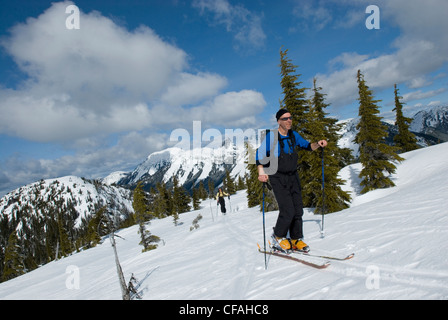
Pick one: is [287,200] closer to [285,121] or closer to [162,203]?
[285,121]

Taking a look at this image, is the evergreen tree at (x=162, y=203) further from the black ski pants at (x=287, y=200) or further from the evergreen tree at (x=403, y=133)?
the black ski pants at (x=287, y=200)

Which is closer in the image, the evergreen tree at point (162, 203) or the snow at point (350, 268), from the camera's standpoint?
the snow at point (350, 268)

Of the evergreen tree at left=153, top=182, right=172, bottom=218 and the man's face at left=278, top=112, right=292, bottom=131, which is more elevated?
the man's face at left=278, top=112, right=292, bottom=131

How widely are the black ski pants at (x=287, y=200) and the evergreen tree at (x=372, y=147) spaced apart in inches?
730

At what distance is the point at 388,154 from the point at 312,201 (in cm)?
917

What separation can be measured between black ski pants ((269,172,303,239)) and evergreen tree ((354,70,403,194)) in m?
18.5

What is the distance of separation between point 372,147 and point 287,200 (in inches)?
765

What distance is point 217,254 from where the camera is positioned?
264 inches

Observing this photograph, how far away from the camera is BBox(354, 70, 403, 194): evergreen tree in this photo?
64.5 feet

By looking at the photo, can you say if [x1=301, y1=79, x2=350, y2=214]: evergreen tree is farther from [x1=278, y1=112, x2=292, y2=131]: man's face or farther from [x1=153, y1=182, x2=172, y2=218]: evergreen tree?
[x1=153, y1=182, x2=172, y2=218]: evergreen tree

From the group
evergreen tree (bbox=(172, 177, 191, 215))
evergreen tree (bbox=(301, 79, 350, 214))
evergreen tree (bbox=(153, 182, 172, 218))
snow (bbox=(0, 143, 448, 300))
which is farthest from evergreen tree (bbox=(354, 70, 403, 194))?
evergreen tree (bbox=(153, 182, 172, 218))

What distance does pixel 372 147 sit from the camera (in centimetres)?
2009

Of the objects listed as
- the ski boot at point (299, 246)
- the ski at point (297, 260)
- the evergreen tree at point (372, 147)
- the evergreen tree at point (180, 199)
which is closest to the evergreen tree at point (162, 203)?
the evergreen tree at point (180, 199)

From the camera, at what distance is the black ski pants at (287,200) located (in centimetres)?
493
